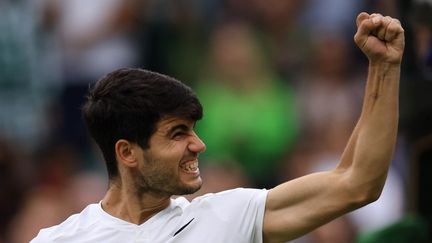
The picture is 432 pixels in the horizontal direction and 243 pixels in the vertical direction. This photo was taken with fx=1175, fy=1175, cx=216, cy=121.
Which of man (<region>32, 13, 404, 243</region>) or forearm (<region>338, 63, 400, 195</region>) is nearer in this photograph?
forearm (<region>338, 63, 400, 195</region>)

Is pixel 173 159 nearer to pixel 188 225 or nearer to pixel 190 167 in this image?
pixel 190 167

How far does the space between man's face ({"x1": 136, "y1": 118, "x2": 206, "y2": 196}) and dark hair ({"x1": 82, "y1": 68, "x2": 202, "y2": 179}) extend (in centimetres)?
3

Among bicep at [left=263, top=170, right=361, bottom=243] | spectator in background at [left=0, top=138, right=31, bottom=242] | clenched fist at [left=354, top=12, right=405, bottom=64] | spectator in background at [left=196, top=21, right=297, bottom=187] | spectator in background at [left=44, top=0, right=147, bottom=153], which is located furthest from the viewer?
spectator in background at [left=44, top=0, right=147, bottom=153]

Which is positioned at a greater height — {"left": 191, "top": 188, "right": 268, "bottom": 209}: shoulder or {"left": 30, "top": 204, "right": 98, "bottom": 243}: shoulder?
{"left": 191, "top": 188, "right": 268, "bottom": 209}: shoulder

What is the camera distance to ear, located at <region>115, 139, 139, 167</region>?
4516 millimetres

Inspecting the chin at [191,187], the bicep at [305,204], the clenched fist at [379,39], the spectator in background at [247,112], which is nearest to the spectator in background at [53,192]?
the spectator in background at [247,112]

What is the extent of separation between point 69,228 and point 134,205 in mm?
267

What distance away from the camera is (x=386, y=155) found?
13.3 ft

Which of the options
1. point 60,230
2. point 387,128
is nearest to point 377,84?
point 387,128

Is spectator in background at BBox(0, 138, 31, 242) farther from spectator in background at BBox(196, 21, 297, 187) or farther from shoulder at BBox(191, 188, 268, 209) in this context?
shoulder at BBox(191, 188, 268, 209)

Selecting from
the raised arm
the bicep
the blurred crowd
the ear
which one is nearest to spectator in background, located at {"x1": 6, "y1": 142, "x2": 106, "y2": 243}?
the blurred crowd

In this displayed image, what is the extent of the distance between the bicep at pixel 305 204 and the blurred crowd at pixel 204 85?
3903 millimetres

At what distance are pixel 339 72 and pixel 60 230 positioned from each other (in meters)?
4.95

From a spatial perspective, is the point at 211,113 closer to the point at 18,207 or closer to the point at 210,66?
the point at 210,66
